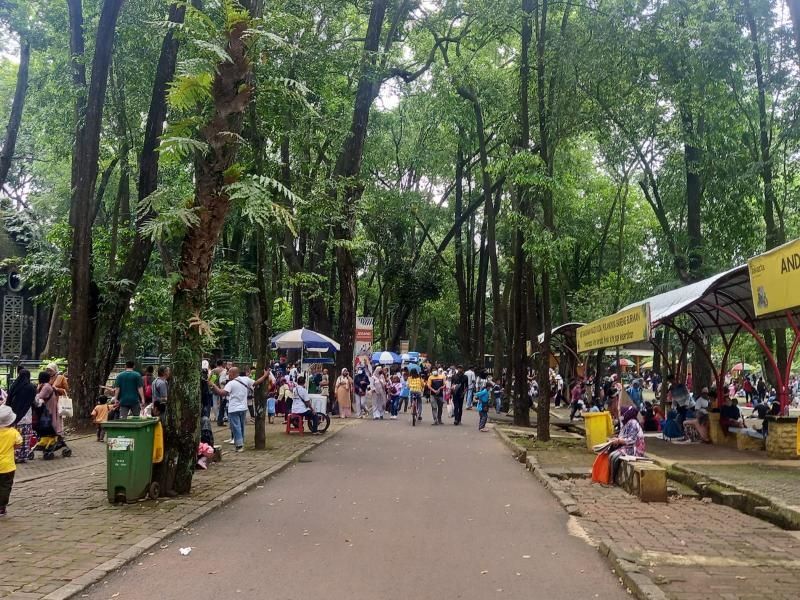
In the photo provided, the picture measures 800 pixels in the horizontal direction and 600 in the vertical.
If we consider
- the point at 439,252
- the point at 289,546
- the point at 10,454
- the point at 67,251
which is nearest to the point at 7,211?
the point at 67,251

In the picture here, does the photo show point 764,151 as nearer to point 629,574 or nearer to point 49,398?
point 629,574

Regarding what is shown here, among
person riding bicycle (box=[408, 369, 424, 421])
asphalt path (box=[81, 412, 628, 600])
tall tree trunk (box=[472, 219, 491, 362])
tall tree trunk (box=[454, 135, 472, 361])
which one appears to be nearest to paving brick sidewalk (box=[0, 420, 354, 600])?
asphalt path (box=[81, 412, 628, 600])

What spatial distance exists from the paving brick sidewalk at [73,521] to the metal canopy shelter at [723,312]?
347 inches

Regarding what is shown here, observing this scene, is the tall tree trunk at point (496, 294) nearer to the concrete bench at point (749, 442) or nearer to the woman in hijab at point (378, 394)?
the woman in hijab at point (378, 394)

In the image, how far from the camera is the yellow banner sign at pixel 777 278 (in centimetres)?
959

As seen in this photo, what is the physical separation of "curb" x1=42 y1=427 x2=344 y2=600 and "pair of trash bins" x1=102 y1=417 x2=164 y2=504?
33.6 inches

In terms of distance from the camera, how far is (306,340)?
23469 millimetres

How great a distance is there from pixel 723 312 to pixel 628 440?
238 inches

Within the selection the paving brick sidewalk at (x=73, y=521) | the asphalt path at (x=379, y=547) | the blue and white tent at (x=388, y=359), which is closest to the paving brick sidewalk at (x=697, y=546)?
the asphalt path at (x=379, y=547)

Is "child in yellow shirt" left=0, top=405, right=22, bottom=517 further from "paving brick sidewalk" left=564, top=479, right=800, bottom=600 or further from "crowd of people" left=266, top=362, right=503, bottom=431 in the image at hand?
"crowd of people" left=266, top=362, right=503, bottom=431

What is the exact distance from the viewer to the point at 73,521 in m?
7.82

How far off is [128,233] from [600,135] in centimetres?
1379

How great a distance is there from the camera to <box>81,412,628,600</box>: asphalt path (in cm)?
574

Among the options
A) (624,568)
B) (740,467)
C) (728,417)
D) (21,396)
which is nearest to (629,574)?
(624,568)
